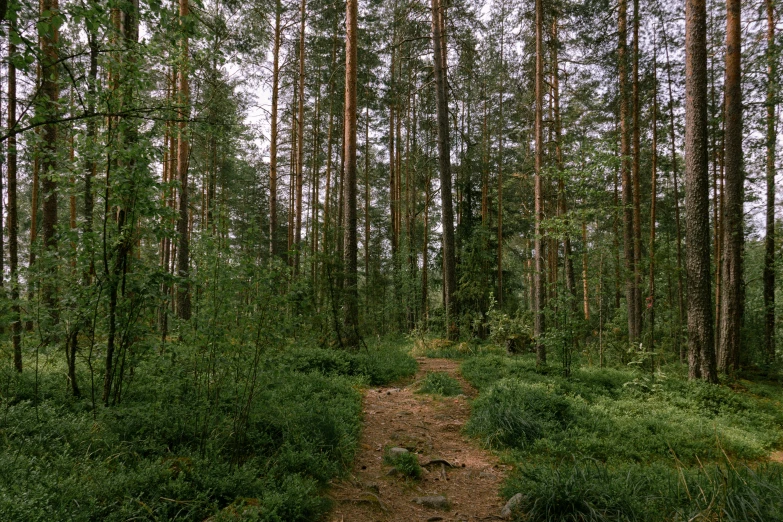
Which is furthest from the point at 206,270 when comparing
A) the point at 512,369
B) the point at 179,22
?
the point at 512,369

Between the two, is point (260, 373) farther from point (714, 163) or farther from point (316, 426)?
point (714, 163)

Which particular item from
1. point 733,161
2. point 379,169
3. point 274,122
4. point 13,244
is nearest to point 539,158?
point 733,161

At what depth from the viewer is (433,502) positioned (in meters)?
3.79

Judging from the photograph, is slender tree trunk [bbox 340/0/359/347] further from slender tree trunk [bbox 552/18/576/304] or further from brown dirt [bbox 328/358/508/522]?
slender tree trunk [bbox 552/18/576/304]

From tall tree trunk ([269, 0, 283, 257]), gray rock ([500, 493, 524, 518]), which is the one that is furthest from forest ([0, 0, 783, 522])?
tall tree trunk ([269, 0, 283, 257])

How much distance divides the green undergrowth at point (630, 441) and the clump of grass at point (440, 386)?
1.63ft

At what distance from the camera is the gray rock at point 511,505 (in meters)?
3.42

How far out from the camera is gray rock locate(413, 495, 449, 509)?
3.76 m

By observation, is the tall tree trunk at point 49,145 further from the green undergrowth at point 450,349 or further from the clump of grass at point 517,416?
the green undergrowth at point 450,349

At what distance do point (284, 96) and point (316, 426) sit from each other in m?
15.3

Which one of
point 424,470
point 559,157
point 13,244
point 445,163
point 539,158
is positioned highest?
point 559,157

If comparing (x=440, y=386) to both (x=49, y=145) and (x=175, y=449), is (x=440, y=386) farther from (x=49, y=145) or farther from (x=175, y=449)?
(x=49, y=145)

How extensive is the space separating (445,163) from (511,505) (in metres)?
9.54

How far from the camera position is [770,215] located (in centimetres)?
1052
